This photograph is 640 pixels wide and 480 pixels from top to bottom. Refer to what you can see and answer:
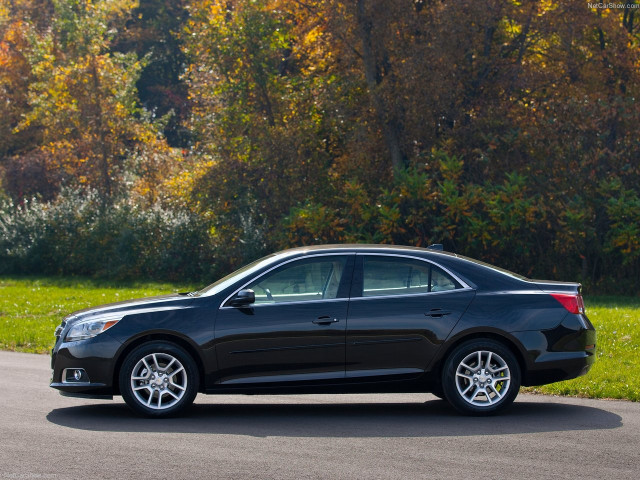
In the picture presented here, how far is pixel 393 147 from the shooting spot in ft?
78.7

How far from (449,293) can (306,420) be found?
5.82 feet

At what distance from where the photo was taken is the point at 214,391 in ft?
29.4

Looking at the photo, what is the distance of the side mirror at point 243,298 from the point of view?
8.88m

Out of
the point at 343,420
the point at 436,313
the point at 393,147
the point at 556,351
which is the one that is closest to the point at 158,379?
the point at 343,420

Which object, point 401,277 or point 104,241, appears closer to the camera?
point 401,277

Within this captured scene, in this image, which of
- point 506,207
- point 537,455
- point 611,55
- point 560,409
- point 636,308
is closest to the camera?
point 537,455

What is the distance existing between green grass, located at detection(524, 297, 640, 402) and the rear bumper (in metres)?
1.54

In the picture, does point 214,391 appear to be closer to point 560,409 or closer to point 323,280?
point 323,280

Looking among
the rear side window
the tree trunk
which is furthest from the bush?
the rear side window

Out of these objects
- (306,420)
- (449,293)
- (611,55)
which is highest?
(611,55)

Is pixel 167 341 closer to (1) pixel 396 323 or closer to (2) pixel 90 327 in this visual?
(2) pixel 90 327

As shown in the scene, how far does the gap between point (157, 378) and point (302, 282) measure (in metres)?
1.59

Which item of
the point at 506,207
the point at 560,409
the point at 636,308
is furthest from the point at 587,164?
the point at 560,409

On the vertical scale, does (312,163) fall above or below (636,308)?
above
